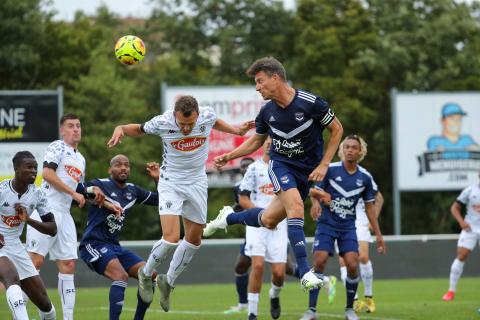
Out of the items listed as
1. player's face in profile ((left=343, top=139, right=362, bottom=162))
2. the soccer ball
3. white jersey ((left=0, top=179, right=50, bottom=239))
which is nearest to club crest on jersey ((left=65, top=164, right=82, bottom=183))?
the soccer ball

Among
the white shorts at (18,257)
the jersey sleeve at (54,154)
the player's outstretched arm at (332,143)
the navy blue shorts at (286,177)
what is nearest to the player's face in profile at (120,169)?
the jersey sleeve at (54,154)

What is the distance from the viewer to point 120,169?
13125mm

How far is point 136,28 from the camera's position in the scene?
178ft

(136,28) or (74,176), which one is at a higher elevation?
(136,28)

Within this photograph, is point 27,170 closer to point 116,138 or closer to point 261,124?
point 116,138

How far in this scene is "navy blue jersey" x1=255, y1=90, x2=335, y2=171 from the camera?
37.5ft

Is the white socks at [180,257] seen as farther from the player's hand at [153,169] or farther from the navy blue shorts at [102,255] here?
the player's hand at [153,169]

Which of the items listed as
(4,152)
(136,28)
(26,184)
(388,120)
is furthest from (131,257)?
(136,28)

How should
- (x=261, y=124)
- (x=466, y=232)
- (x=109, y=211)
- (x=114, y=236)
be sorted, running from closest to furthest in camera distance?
1. (x=261, y=124)
2. (x=109, y=211)
3. (x=114, y=236)
4. (x=466, y=232)

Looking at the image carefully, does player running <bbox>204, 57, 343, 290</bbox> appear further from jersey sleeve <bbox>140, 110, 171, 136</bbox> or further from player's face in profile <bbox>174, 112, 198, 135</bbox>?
jersey sleeve <bbox>140, 110, 171, 136</bbox>

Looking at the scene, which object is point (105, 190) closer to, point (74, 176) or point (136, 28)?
point (74, 176)

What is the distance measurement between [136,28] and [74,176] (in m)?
41.7

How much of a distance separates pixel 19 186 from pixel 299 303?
25.9 feet

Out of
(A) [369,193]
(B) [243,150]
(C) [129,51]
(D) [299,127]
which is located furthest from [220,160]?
(A) [369,193]
